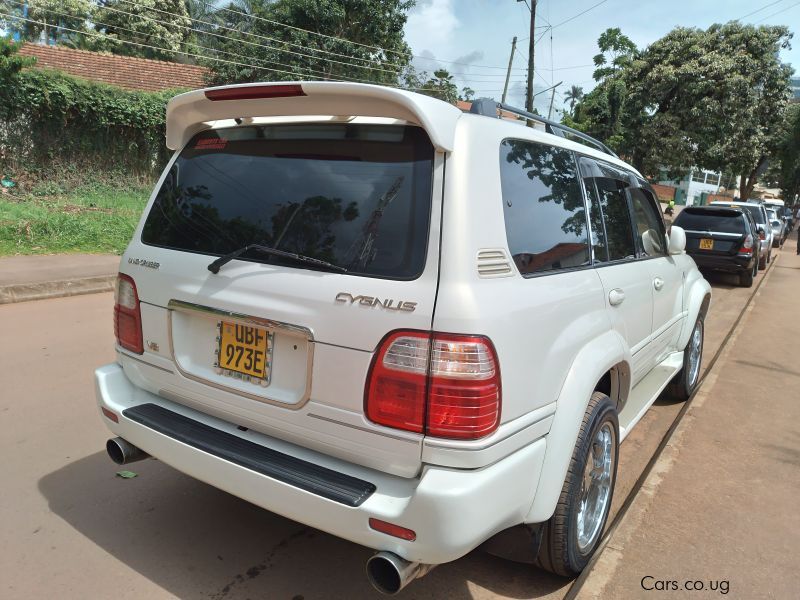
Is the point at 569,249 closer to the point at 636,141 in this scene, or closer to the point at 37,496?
the point at 37,496

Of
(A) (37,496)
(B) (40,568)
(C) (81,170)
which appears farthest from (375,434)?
(C) (81,170)

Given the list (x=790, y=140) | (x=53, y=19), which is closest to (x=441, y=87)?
(x=790, y=140)

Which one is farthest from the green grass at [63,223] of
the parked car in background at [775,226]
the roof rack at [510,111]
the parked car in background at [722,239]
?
the parked car in background at [775,226]

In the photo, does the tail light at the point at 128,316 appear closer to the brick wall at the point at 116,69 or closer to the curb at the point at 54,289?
the curb at the point at 54,289

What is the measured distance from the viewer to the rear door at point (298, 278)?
6.32ft

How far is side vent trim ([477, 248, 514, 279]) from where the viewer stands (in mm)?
1942

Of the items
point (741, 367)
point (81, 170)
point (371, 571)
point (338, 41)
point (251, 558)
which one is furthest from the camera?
point (338, 41)

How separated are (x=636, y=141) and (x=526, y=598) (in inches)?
874

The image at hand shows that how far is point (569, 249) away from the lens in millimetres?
2553

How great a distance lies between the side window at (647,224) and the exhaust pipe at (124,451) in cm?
291

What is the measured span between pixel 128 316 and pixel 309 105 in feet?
4.18

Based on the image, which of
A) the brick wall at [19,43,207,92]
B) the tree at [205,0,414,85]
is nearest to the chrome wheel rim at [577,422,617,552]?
the brick wall at [19,43,207,92]

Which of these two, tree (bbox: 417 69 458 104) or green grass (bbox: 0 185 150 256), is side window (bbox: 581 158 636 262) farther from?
tree (bbox: 417 69 458 104)

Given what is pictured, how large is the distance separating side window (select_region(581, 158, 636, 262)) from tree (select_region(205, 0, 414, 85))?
65.4 feet
